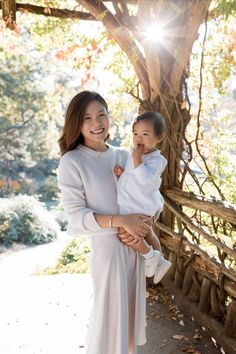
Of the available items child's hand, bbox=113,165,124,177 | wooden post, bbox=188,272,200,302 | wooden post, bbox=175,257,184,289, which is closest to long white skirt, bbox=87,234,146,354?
child's hand, bbox=113,165,124,177

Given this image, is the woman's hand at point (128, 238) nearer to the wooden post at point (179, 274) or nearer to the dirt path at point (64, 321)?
the dirt path at point (64, 321)

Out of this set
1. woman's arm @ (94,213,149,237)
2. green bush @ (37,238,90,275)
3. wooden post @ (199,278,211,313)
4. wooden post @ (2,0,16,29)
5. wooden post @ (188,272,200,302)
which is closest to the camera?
woman's arm @ (94,213,149,237)

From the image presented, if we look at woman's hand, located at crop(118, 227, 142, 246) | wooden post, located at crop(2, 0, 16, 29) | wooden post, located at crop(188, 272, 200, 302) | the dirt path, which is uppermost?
wooden post, located at crop(2, 0, 16, 29)

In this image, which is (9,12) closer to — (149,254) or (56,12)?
(56,12)

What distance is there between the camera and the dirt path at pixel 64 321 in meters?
3.02

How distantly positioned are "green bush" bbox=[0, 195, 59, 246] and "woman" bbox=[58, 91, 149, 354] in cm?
811

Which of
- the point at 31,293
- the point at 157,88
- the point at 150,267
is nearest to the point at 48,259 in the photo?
the point at 31,293

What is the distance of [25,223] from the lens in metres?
10.5

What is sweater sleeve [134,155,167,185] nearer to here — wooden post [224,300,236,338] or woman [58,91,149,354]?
woman [58,91,149,354]

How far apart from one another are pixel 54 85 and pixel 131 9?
527 inches

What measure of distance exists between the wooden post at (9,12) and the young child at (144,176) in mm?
2723

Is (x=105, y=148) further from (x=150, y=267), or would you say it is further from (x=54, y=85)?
(x=54, y=85)

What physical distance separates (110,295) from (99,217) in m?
0.46

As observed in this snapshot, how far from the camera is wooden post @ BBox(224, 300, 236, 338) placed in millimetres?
2756
